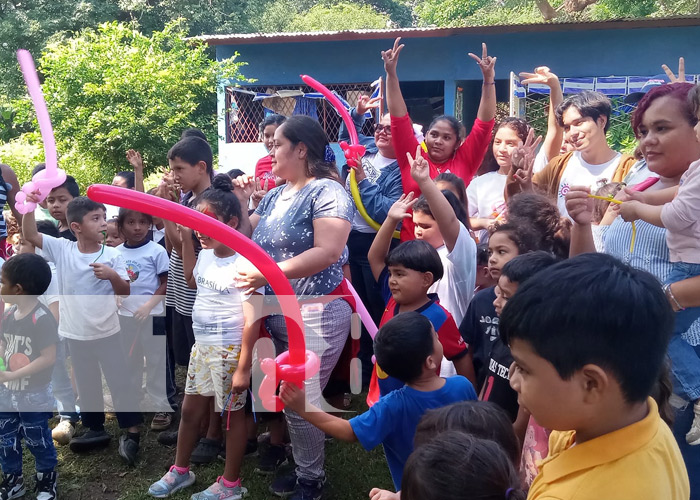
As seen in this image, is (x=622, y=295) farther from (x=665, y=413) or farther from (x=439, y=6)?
(x=439, y=6)

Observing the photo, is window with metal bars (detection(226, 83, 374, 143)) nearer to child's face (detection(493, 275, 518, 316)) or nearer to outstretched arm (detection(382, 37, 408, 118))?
outstretched arm (detection(382, 37, 408, 118))

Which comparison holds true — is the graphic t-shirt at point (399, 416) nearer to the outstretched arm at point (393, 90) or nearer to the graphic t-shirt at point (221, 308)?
the graphic t-shirt at point (221, 308)

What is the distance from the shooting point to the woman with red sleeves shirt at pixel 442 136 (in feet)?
11.5

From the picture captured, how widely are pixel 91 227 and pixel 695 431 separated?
120 inches

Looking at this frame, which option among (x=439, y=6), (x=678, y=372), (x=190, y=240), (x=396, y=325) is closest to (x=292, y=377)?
(x=396, y=325)

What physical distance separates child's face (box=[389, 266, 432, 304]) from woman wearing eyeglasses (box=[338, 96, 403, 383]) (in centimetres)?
102

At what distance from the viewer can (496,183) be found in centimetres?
376

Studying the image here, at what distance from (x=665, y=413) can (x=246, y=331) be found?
1898 millimetres

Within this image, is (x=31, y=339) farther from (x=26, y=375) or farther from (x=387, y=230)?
(x=387, y=230)

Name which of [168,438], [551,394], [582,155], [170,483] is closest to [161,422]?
[168,438]

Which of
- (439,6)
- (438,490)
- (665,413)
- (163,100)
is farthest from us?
(439,6)

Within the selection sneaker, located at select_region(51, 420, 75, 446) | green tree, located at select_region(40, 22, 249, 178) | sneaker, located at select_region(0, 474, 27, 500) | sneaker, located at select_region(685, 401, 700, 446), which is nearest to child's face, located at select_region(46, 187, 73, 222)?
sneaker, located at select_region(51, 420, 75, 446)

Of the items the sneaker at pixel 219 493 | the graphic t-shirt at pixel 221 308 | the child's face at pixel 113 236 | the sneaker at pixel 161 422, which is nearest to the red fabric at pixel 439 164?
the graphic t-shirt at pixel 221 308

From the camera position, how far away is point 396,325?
212cm
